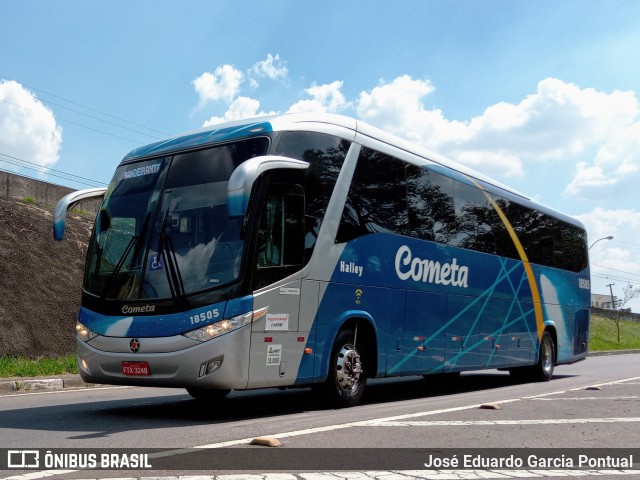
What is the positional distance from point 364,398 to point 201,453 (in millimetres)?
5793

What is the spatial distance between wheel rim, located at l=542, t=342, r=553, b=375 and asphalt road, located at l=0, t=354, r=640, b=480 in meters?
4.39

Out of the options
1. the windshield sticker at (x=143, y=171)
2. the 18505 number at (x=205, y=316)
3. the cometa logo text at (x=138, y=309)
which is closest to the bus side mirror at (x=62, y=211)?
the windshield sticker at (x=143, y=171)

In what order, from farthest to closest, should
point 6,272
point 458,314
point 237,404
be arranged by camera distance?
point 6,272
point 458,314
point 237,404

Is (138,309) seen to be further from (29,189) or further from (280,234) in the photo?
(29,189)

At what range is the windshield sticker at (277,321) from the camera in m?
8.52

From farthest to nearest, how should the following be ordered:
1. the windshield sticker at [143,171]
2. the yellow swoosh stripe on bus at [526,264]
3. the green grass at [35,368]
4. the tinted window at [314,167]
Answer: the yellow swoosh stripe on bus at [526,264], the green grass at [35,368], the windshield sticker at [143,171], the tinted window at [314,167]

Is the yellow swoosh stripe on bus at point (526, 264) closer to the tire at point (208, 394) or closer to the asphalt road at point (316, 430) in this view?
the asphalt road at point (316, 430)

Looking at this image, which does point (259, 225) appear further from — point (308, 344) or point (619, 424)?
point (619, 424)

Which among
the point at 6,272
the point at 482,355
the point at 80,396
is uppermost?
the point at 6,272

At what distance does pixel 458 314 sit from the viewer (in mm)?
12625

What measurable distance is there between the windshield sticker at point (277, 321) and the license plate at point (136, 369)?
4.47 ft

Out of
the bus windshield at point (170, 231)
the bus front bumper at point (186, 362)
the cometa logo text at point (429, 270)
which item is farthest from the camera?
the cometa logo text at point (429, 270)

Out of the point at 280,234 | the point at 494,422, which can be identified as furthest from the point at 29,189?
the point at 494,422

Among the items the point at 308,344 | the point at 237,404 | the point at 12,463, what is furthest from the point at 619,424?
the point at 12,463
